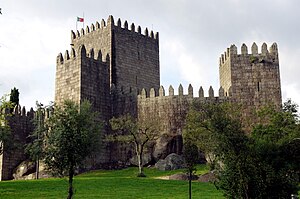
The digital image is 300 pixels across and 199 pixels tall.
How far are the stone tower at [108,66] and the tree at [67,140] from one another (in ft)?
53.1

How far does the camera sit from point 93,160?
42062mm

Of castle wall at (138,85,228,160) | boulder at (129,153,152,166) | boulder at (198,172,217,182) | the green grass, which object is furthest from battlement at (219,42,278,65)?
the green grass

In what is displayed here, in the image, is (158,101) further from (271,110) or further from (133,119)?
(271,110)

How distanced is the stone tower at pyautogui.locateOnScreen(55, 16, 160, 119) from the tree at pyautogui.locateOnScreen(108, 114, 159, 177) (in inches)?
149

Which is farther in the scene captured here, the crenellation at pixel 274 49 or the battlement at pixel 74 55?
the crenellation at pixel 274 49

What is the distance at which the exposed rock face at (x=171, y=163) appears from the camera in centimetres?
3944

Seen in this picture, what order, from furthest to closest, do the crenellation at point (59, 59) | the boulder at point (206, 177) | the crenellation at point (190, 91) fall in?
the crenellation at point (59, 59) < the crenellation at point (190, 91) < the boulder at point (206, 177)

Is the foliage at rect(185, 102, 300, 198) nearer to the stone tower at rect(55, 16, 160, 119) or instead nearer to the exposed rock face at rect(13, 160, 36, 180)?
the stone tower at rect(55, 16, 160, 119)

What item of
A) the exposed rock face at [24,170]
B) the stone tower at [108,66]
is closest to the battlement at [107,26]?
the stone tower at [108,66]

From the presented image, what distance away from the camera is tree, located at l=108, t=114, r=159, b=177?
39.1 m

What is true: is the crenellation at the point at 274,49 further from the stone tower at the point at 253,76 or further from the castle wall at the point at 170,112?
the castle wall at the point at 170,112

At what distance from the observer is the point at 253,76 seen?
1713 inches

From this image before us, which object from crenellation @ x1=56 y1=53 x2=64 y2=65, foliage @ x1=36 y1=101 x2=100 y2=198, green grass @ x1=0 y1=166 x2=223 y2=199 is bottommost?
green grass @ x1=0 y1=166 x2=223 y2=199

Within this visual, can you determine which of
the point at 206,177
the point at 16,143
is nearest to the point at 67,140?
the point at 206,177
